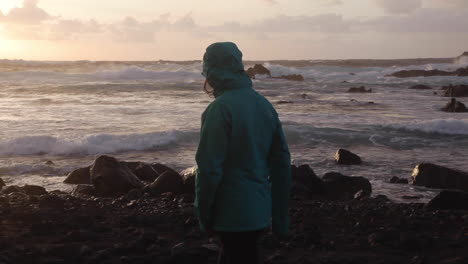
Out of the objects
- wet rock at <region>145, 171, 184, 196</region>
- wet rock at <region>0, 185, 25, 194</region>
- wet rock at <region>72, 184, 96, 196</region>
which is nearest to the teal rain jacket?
wet rock at <region>145, 171, 184, 196</region>

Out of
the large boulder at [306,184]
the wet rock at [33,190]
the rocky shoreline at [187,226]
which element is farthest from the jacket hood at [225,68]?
the wet rock at [33,190]

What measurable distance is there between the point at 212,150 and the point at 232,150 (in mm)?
123

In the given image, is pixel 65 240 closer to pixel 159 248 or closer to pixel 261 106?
pixel 159 248

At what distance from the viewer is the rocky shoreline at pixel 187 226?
17.4ft

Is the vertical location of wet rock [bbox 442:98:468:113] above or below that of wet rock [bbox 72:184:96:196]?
above

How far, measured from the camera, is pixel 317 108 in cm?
2647

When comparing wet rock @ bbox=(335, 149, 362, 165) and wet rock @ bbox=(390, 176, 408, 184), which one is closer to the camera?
wet rock @ bbox=(390, 176, 408, 184)

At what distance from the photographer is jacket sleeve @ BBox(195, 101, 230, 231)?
9.27 ft

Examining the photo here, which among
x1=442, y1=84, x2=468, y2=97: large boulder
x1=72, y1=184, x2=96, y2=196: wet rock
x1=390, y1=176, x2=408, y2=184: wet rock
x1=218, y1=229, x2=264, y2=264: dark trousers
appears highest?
x1=218, y1=229, x2=264, y2=264: dark trousers

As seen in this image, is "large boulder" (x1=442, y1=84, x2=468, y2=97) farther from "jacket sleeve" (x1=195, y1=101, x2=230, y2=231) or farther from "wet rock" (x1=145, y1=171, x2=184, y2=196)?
"jacket sleeve" (x1=195, y1=101, x2=230, y2=231)

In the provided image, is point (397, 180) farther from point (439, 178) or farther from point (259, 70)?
point (259, 70)

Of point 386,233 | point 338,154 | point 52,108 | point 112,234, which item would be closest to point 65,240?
point 112,234

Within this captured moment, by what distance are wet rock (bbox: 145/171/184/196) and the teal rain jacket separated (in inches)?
231

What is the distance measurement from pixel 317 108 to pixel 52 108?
11.5 meters
